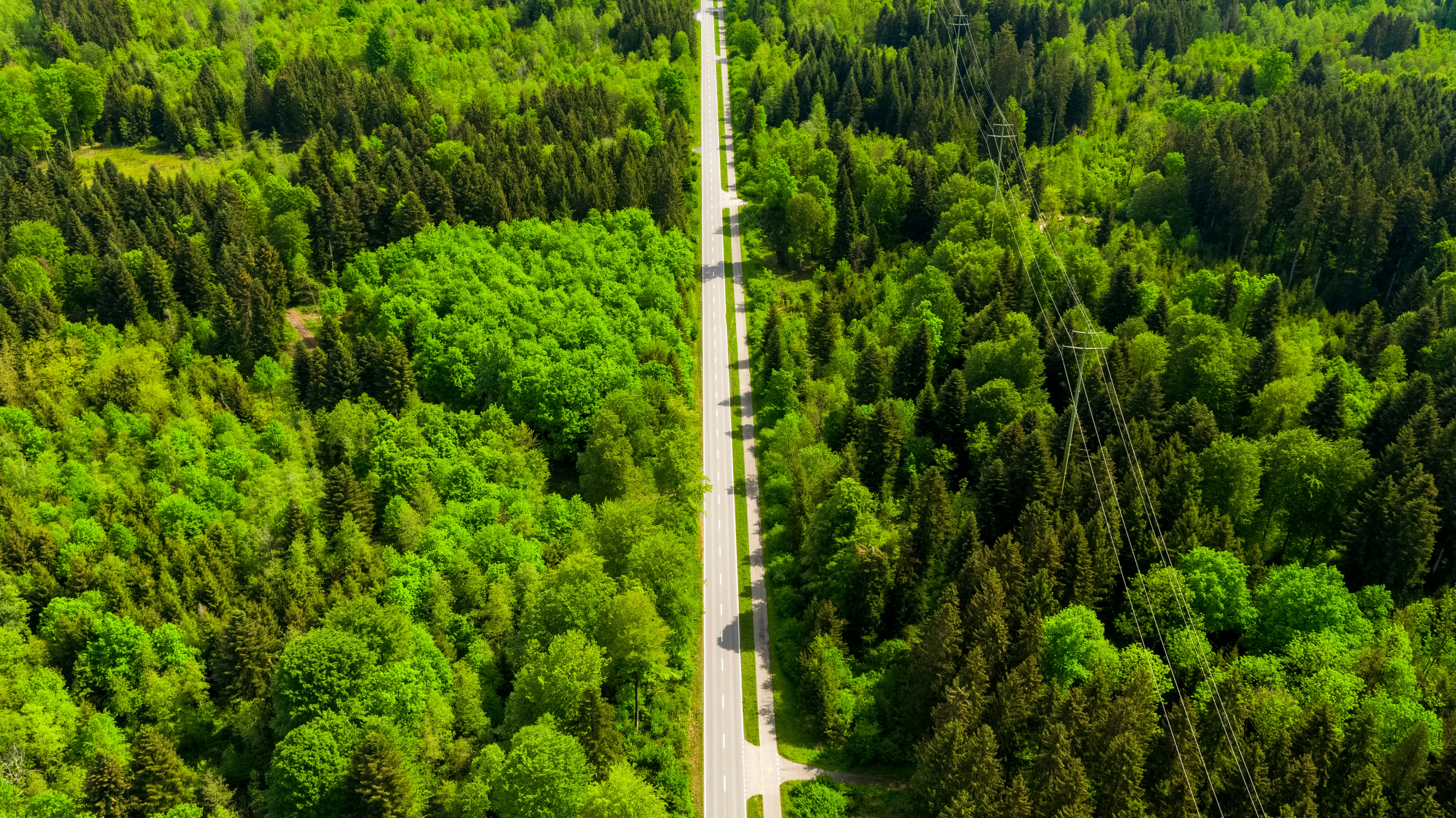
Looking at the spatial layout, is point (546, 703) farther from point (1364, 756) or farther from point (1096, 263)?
point (1096, 263)

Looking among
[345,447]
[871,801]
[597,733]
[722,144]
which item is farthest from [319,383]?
[722,144]

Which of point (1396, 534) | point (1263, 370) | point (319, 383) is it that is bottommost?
point (319, 383)

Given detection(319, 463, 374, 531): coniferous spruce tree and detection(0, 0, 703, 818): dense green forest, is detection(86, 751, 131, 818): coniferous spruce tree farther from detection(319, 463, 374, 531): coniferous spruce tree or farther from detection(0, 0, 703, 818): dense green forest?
detection(319, 463, 374, 531): coniferous spruce tree

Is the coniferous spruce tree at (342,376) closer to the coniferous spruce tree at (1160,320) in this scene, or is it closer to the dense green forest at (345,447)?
the dense green forest at (345,447)

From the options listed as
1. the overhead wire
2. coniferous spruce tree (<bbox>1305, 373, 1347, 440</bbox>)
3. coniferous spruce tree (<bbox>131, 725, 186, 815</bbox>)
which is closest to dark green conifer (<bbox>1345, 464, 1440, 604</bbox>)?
coniferous spruce tree (<bbox>1305, 373, 1347, 440</bbox>)

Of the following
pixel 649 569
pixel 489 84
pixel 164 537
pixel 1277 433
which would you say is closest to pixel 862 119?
pixel 489 84

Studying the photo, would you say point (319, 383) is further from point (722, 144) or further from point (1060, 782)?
point (722, 144)
